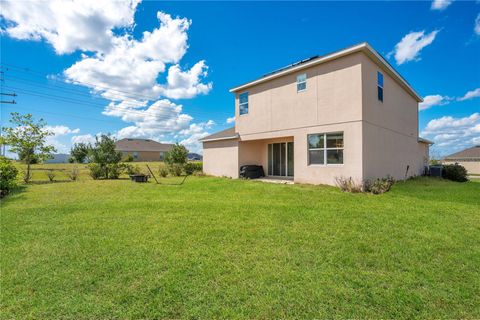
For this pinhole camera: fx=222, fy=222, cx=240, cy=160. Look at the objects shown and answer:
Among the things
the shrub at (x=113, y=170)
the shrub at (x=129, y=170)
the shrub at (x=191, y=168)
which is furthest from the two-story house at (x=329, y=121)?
the shrub at (x=113, y=170)

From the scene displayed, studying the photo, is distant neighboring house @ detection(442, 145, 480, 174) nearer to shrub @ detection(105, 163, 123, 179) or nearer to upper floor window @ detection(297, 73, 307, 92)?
upper floor window @ detection(297, 73, 307, 92)

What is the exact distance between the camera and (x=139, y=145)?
53312 millimetres

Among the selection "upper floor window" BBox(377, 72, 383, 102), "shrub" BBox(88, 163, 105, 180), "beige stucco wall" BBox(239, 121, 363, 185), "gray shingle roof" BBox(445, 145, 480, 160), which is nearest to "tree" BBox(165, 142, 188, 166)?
"shrub" BBox(88, 163, 105, 180)

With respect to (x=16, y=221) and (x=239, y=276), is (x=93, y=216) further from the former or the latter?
(x=239, y=276)

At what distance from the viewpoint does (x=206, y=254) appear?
3.80 meters

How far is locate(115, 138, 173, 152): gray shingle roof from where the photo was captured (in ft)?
166

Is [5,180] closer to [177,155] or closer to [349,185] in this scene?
[177,155]

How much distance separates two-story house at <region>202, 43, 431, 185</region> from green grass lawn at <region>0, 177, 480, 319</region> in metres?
4.16

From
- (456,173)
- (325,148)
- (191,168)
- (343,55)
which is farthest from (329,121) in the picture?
(191,168)

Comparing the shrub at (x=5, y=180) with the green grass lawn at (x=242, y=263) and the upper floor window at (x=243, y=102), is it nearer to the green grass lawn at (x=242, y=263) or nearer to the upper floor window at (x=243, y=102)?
the green grass lawn at (x=242, y=263)

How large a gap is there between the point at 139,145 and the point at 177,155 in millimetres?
38557

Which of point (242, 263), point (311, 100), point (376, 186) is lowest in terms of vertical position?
point (242, 263)

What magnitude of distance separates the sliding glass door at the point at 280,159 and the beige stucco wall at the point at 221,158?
2.41 metres

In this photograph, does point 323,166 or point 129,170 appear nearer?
point 323,166
